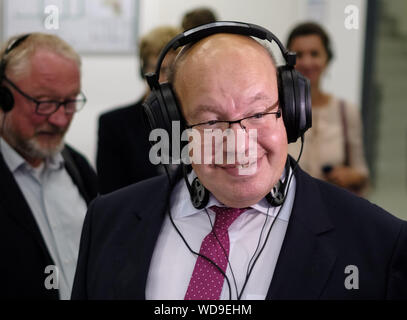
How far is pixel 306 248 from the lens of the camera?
1.11 meters

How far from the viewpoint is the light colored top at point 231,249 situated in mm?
1132

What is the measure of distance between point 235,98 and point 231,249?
0.31 metres

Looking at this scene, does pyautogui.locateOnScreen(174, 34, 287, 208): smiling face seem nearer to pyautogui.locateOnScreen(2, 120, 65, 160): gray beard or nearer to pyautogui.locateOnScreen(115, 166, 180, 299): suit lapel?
pyautogui.locateOnScreen(115, 166, 180, 299): suit lapel

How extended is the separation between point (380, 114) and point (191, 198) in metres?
A: 3.40

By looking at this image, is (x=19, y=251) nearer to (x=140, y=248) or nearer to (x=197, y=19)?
(x=140, y=248)

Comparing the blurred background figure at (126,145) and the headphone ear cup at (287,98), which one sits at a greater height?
the headphone ear cup at (287,98)

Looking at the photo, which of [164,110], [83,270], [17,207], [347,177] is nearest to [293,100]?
[164,110]

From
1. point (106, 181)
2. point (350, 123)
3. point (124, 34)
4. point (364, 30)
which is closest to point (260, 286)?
point (106, 181)

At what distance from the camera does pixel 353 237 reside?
3.64 ft

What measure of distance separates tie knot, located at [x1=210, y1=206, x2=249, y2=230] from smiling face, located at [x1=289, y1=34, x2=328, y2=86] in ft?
4.10

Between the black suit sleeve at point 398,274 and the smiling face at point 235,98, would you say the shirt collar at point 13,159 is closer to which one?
the smiling face at point 235,98

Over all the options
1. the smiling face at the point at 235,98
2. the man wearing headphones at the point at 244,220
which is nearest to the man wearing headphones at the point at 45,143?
the man wearing headphones at the point at 244,220

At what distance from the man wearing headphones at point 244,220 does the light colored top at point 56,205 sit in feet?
1.17
